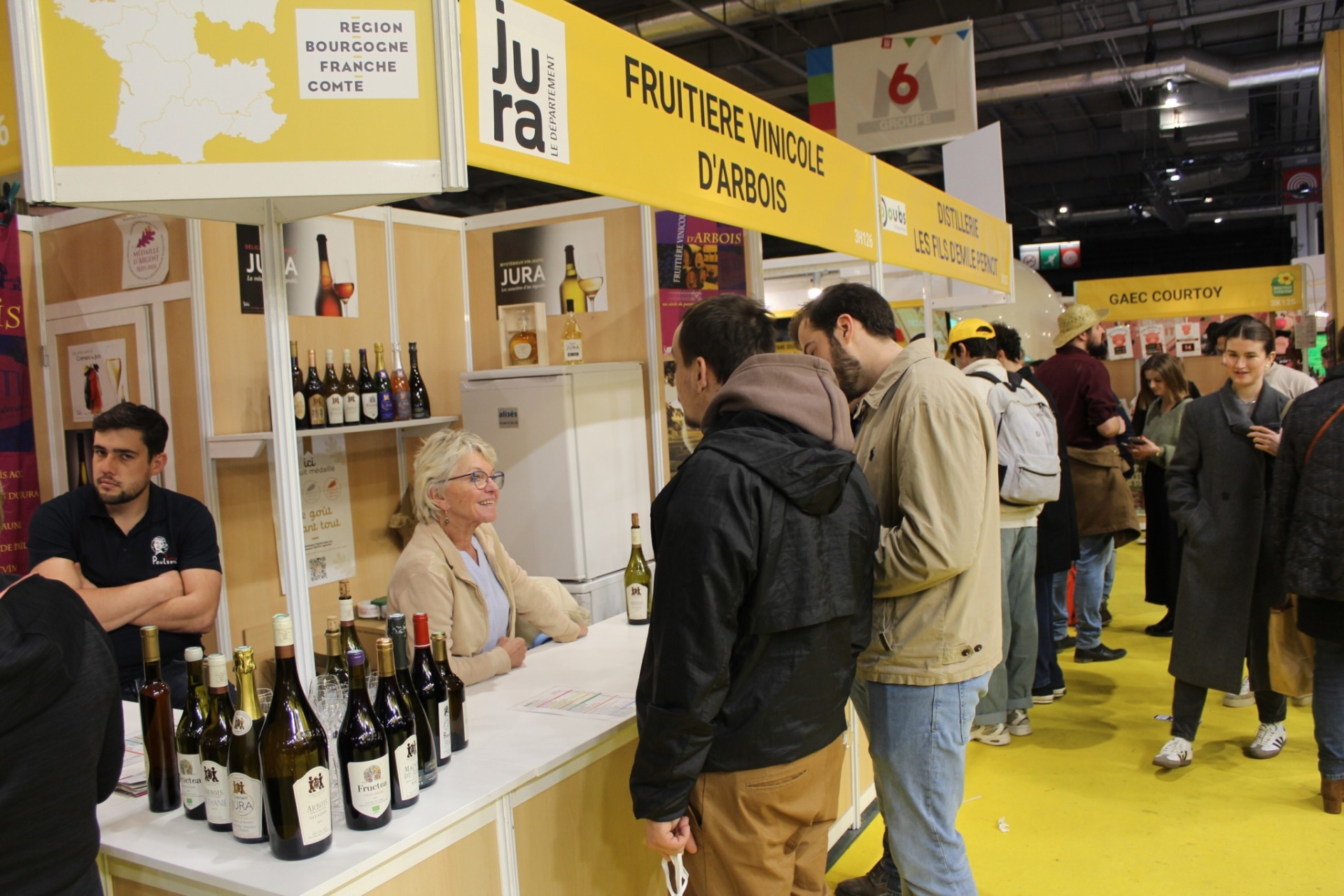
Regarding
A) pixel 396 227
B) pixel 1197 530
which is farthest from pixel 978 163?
pixel 396 227

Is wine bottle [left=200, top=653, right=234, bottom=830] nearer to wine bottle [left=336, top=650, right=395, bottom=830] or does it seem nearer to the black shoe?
wine bottle [left=336, top=650, right=395, bottom=830]

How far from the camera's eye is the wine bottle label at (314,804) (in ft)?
4.81

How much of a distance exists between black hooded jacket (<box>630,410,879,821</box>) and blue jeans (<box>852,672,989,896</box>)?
0.46 meters

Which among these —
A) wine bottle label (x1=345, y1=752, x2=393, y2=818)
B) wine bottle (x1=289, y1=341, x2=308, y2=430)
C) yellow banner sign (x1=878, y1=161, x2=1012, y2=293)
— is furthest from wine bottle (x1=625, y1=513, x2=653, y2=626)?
yellow banner sign (x1=878, y1=161, x2=1012, y2=293)

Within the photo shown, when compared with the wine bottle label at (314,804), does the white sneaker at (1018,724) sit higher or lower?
lower

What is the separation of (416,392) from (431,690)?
2.49 m

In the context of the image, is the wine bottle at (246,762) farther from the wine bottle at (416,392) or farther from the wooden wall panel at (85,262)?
the wine bottle at (416,392)

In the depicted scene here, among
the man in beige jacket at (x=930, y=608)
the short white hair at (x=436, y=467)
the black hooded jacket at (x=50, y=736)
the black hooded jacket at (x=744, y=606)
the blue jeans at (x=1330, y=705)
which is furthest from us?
the blue jeans at (x=1330, y=705)

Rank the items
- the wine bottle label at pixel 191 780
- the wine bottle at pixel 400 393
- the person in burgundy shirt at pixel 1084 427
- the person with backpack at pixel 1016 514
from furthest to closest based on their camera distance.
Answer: the person in burgundy shirt at pixel 1084 427, the wine bottle at pixel 400 393, the person with backpack at pixel 1016 514, the wine bottle label at pixel 191 780

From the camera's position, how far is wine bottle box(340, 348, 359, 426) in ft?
12.6

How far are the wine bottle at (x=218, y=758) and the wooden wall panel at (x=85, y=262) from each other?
7.97 feet

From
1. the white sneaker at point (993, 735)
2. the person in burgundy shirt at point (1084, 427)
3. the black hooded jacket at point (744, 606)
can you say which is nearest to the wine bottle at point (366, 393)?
the black hooded jacket at point (744, 606)

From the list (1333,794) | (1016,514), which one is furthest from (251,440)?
(1333,794)

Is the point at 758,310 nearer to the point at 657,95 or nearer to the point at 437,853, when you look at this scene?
the point at 657,95
